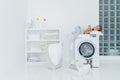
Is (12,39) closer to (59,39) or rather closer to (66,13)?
(59,39)

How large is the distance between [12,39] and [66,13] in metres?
1.26

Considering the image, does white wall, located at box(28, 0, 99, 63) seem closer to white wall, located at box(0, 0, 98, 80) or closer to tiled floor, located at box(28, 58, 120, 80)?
white wall, located at box(0, 0, 98, 80)

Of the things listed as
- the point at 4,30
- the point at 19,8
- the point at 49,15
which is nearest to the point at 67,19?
the point at 49,15

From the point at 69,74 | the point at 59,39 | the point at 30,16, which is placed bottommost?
the point at 69,74

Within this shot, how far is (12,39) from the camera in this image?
332cm

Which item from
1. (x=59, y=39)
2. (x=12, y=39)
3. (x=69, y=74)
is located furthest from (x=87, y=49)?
(x=12, y=39)

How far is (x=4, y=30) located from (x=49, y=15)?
131 cm

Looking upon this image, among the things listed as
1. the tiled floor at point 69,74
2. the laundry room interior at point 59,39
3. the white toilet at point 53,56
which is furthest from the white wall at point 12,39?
the white toilet at point 53,56

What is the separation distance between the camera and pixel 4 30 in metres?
2.98

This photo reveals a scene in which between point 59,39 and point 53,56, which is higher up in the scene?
point 59,39

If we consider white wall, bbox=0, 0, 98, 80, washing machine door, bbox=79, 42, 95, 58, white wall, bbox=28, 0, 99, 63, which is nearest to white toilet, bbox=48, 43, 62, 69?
white wall, bbox=0, 0, 98, 80

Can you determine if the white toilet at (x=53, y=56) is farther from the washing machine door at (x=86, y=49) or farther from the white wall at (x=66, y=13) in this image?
the white wall at (x=66, y=13)

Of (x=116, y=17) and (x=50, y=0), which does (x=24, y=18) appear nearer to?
(x=50, y=0)

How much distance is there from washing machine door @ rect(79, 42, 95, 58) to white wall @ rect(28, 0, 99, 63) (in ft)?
1.94
